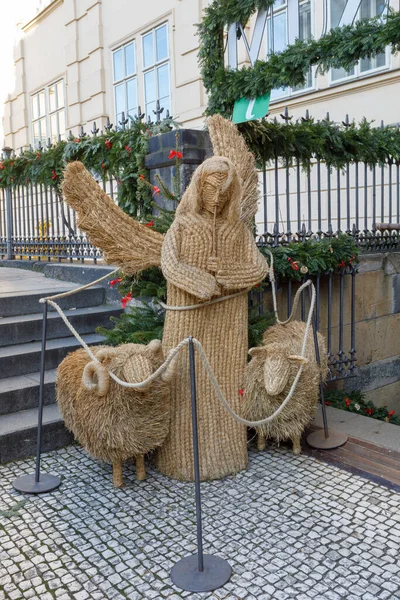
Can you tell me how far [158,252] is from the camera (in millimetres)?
3627

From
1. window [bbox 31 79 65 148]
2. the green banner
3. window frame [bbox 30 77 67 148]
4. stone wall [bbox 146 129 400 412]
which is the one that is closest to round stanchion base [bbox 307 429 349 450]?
stone wall [bbox 146 129 400 412]

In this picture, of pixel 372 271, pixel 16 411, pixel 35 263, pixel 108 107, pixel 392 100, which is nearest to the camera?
pixel 16 411

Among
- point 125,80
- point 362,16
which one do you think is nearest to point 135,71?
point 125,80

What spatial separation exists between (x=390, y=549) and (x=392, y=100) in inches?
303

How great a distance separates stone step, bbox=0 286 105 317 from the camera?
5.03 meters

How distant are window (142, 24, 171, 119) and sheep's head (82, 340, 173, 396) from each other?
9.53 meters

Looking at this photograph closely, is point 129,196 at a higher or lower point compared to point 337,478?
higher

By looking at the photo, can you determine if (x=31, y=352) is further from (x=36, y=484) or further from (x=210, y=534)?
(x=210, y=534)

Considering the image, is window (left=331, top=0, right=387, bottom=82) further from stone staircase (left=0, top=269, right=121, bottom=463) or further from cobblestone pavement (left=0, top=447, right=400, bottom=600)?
cobblestone pavement (left=0, top=447, right=400, bottom=600)

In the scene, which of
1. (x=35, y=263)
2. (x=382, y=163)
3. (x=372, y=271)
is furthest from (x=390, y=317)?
(x=35, y=263)

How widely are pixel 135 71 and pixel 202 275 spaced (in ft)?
36.1

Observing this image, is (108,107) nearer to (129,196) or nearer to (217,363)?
(129,196)

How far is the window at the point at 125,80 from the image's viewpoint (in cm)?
1298

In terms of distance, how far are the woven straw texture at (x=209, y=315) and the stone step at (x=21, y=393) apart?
1173 mm
